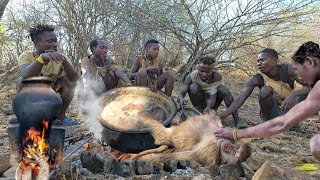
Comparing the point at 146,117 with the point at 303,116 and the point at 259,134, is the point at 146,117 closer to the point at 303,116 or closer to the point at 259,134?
the point at 259,134

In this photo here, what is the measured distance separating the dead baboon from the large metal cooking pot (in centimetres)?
Answer: 8

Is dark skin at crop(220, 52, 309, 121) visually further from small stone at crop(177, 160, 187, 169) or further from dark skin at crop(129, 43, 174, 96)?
small stone at crop(177, 160, 187, 169)

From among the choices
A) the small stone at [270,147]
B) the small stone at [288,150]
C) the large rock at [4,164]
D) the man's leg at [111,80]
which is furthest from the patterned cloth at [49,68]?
the small stone at [288,150]

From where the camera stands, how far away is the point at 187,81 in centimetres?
527

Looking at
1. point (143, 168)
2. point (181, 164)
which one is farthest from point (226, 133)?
point (143, 168)

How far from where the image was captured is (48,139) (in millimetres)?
2820

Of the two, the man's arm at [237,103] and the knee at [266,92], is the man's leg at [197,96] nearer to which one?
the man's arm at [237,103]

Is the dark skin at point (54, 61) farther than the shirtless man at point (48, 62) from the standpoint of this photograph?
No

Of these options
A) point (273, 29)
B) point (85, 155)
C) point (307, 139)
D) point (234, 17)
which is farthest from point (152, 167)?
point (273, 29)

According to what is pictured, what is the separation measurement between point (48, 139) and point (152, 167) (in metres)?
0.88

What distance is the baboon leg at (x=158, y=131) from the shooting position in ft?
11.0

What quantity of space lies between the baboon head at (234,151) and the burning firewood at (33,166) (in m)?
1.41

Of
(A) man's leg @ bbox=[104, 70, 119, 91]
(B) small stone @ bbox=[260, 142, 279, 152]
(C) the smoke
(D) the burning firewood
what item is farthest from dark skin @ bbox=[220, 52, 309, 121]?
(D) the burning firewood

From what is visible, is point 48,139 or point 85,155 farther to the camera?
point 85,155
